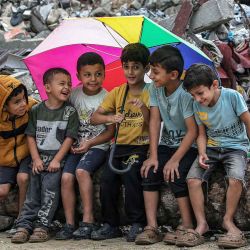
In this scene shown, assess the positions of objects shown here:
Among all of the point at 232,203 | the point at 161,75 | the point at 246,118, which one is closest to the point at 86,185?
the point at 161,75

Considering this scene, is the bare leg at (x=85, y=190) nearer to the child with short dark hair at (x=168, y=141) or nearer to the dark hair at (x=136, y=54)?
the child with short dark hair at (x=168, y=141)

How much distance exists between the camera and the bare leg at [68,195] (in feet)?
15.8

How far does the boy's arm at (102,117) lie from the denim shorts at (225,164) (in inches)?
28.1

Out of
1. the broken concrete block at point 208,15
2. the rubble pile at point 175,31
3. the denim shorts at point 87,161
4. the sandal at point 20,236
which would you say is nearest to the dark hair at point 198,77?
the rubble pile at point 175,31

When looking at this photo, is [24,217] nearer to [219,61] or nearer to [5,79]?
[5,79]

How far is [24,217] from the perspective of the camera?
4.77 meters

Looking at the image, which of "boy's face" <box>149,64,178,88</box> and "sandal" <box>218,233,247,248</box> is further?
"boy's face" <box>149,64,178,88</box>

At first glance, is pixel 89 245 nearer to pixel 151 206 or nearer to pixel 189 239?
pixel 151 206

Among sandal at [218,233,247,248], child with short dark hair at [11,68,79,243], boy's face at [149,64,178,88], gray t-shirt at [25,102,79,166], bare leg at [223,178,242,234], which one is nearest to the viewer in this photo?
sandal at [218,233,247,248]

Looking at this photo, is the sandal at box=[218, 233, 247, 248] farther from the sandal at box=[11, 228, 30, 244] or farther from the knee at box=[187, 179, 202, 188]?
the sandal at box=[11, 228, 30, 244]

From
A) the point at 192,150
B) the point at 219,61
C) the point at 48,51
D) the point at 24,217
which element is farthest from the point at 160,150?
the point at 219,61

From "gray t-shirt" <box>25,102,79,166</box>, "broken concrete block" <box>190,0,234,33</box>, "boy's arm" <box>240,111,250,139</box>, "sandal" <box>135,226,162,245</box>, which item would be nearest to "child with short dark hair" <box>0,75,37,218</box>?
"gray t-shirt" <box>25,102,79,166</box>

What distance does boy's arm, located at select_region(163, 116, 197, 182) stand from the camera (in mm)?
4465

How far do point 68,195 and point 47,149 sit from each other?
453 millimetres
